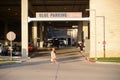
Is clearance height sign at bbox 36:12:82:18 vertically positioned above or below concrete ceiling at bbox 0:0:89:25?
below

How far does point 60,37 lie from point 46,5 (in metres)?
62.5

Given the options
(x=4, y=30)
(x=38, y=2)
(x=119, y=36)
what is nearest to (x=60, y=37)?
(x=4, y=30)

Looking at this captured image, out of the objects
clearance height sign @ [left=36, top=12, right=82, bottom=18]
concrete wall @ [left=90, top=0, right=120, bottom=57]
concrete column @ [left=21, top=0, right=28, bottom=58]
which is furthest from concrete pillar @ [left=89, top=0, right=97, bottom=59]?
concrete column @ [left=21, top=0, right=28, bottom=58]

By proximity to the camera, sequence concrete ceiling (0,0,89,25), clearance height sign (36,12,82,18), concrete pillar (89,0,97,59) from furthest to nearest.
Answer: concrete ceiling (0,0,89,25) → clearance height sign (36,12,82,18) → concrete pillar (89,0,97,59)

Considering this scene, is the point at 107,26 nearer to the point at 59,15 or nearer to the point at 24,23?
the point at 59,15

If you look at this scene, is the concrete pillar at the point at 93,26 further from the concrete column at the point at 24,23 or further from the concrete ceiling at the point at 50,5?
the concrete ceiling at the point at 50,5

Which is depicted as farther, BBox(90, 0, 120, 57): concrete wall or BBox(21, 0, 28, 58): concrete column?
BBox(21, 0, 28, 58): concrete column

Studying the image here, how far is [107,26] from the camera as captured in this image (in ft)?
143

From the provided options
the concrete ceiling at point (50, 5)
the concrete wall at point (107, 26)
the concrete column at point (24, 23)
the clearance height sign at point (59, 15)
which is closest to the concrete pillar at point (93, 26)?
the concrete wall at point (107, 26)

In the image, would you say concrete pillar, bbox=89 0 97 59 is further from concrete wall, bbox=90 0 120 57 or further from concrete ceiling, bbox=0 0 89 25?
concrete ceiling, bbox=0 0 89 25

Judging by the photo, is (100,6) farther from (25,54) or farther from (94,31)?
(25,54)

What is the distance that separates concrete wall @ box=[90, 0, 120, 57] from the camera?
43.2m

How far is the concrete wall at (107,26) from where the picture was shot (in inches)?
1703

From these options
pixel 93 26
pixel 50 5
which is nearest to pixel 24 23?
pixel 93 26
